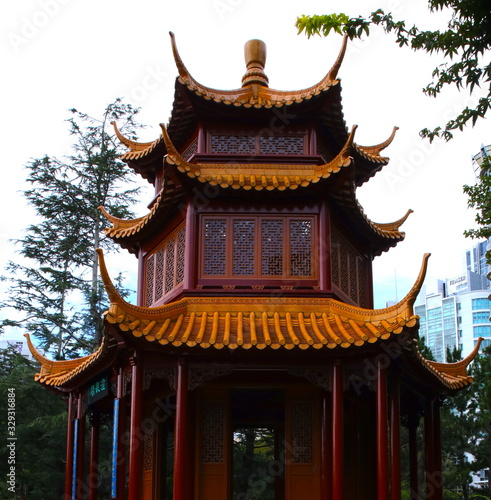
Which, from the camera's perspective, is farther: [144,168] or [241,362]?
[144,168]

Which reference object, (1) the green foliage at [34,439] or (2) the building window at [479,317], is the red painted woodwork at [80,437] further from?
(2) the building window at [479,317]

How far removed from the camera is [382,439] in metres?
11.0

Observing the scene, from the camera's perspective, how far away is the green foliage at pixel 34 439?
2486cm

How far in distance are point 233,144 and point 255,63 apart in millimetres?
2699

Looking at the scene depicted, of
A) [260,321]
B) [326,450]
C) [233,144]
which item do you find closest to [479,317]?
[233,144]

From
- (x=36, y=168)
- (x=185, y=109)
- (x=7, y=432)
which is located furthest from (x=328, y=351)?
(x=36, y=168)

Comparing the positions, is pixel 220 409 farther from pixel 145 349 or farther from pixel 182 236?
pixel 182 236

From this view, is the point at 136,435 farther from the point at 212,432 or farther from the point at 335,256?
the point at 335,256

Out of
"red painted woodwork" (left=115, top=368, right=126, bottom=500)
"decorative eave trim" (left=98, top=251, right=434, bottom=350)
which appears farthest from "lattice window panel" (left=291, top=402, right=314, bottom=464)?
"red painted woodwork" (left=115, top=368, right=126, bottom=500)

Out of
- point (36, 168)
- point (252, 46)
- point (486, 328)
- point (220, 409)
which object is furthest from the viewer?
point (486, 328)

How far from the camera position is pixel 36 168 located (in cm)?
2983

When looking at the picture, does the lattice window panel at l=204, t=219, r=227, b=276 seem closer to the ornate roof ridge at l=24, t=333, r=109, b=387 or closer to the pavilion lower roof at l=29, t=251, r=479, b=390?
the pavilion lower roof at l=29, t=251, r=479, b=390

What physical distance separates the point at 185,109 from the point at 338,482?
739 cm

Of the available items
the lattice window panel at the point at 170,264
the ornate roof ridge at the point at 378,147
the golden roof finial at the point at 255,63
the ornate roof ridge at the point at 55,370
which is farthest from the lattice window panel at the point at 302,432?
the golden roof finial at the point at 255,63
